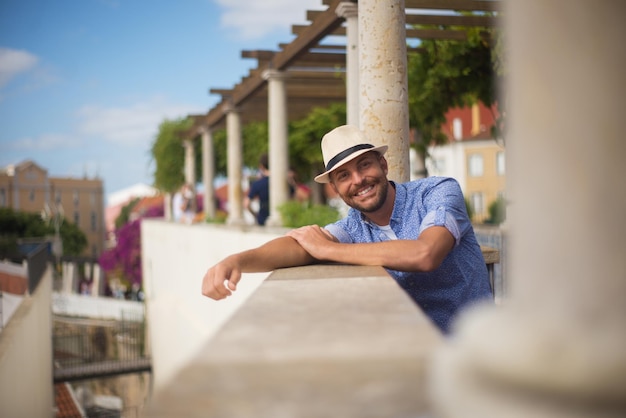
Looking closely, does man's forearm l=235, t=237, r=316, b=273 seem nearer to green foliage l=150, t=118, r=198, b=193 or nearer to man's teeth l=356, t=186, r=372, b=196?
man's teeth l=356, t=186, r=372, b=196

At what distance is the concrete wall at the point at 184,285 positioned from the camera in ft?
33.2

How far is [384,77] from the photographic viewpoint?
5941mm

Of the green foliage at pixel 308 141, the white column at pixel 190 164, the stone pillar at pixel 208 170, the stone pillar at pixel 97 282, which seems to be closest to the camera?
the stone pillar at pixel 208 170

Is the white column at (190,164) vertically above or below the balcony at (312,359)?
above

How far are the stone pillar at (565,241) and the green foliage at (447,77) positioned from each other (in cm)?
947

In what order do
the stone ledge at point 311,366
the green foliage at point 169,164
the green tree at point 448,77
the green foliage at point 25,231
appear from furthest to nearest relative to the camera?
1. the green foliage at point 25,231
2. the green foliage at point 169,164
3. the green tree at point 448,77
4. the stone ledge at point 311,366

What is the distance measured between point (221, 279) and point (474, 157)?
4718 cm

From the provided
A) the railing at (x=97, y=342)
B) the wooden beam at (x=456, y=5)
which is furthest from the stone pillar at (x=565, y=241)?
the railing at (x=97, y=342)

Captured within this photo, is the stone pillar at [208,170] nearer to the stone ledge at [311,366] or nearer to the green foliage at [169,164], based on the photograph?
the green foliage at [169,164]

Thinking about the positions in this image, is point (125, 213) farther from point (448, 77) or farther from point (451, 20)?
point (451, 20)

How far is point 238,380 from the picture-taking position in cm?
114

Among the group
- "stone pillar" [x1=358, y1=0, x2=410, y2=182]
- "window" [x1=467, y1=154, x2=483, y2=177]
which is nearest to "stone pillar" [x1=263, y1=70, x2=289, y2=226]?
"stone pillar" [x1=358, y1=0, x2=410, y2=182]

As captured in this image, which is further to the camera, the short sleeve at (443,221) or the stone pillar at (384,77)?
the stone pillar at (384,77)

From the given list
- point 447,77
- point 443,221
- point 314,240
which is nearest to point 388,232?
point 314,240
